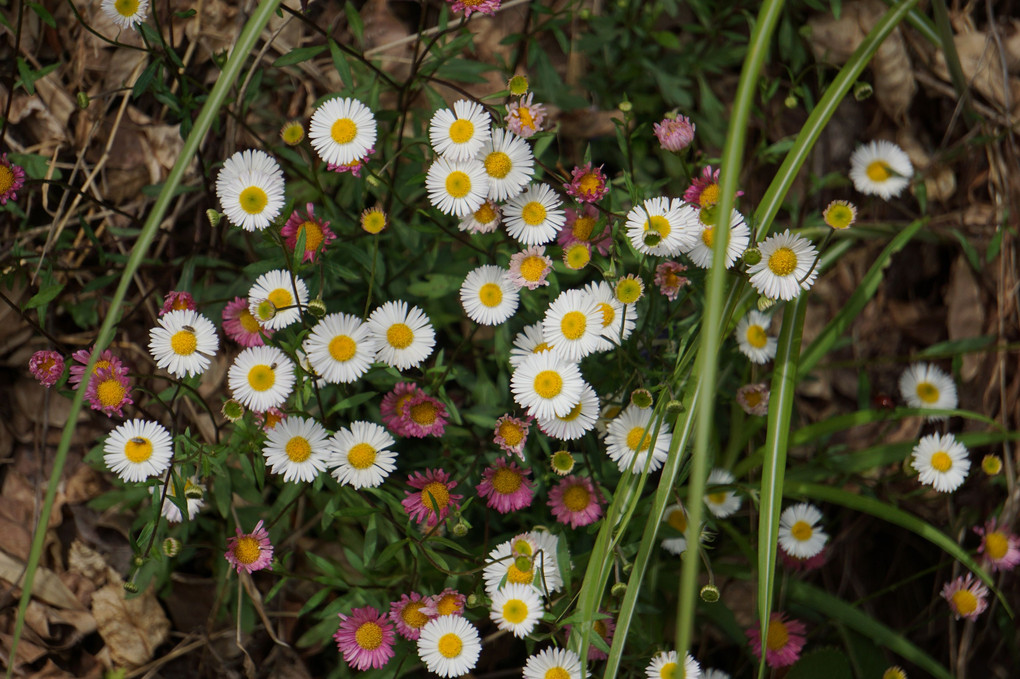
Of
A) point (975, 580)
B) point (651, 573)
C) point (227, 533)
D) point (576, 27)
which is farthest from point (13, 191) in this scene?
point (975, 580)

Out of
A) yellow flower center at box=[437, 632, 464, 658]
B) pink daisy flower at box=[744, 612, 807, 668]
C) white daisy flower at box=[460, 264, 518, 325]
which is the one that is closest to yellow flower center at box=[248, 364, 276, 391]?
white daisy flower at box=[460, 264, 518, 325]

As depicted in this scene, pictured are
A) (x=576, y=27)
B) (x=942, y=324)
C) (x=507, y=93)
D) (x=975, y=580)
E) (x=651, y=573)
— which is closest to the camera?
(x=507, y=93)

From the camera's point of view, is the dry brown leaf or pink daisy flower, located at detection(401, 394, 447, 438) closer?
pink daisy flower, located at detection(401, 394, 447, 438)

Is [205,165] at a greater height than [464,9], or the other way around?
[464,9]

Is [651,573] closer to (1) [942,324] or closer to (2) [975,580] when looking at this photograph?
(2) [975,580]

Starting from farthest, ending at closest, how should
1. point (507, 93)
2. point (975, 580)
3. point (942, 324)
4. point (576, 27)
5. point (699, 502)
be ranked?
point (942, 324) < point (576, 27) < point (975, 580) < point (507, 93) < point (699, 502)

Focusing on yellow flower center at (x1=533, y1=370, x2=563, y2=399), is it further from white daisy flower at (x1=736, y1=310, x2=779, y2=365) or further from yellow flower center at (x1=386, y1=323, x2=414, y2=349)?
white daisy flower at (x1=736, y1=310, x2=779, y2=365)

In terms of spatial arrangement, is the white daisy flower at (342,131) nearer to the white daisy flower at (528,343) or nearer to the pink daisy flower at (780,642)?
the white daisy flower at (528,343)
